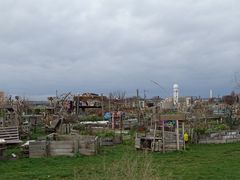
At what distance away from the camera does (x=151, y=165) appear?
407 inches

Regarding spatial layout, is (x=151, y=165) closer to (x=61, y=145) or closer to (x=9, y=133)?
(x=61, y=145)

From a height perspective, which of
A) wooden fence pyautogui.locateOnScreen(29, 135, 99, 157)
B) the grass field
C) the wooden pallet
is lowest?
the grass field

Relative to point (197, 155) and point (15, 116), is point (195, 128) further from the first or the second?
point (15, 116)

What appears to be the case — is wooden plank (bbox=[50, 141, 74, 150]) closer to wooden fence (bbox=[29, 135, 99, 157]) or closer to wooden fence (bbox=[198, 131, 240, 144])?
wooden fence (bbox=[29, 135, 99, 157])

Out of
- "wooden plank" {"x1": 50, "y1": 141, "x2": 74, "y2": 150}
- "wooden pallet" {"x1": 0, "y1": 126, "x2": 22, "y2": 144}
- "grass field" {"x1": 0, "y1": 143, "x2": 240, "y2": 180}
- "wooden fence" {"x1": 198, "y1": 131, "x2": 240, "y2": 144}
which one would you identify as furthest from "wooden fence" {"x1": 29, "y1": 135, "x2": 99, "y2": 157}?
"wooden fence" {"x1": 198, "y1": 131, "x2": 240, "y2": 144}

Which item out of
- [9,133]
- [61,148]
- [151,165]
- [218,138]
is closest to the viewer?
[151,165]

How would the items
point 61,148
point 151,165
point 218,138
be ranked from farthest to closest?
1. point 218,138
2. point 61,148
3. point 151,165

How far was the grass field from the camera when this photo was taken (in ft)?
40.0

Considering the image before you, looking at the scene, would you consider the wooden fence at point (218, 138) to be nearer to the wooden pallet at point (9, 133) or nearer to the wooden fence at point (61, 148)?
the wooden fence at point (61, 148)

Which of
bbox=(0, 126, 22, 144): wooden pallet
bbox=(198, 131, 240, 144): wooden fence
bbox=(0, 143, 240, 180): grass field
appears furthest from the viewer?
bbox=(198, 131, 240, 144): wooden fence

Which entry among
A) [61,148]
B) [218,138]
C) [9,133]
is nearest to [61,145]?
[61,148]

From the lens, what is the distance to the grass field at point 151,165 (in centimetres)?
1219

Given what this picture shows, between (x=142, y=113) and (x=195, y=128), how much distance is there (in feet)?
29.4

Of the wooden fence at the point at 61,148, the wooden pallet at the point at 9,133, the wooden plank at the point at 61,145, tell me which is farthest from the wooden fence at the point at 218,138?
the wooden pallet at the point at 9,133
